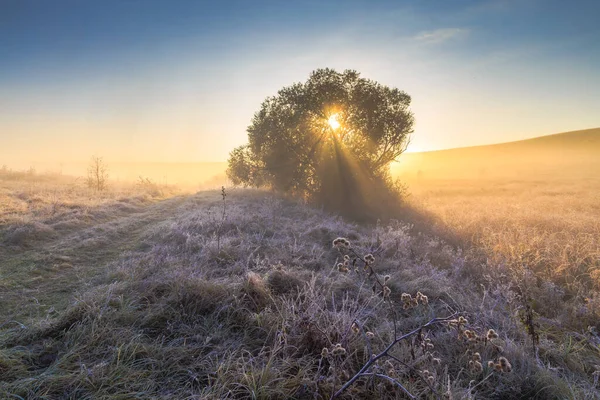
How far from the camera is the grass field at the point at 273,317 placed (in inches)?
113

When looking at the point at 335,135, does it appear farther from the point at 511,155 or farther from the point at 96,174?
the point at 511,155

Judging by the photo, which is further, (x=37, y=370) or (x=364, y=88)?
(x=364, y=88)

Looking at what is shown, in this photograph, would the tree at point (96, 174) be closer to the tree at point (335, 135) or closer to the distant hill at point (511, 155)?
the tree at point (335, 135)

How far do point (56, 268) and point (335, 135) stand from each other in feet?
46.3

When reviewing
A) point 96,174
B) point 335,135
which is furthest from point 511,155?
point 96,174

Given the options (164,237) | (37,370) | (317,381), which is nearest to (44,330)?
(37,370)

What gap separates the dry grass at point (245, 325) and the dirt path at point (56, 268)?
0.04 metres

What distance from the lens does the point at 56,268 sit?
243 inches

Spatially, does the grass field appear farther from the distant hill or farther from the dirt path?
the distant hill

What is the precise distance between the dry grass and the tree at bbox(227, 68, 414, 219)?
28.8ft

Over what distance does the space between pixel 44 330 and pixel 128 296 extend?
1013mm

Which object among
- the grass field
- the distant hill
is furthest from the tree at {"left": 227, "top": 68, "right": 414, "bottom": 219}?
the distant hill

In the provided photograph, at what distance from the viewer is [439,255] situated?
8.23m

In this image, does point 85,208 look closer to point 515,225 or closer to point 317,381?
point 317,381
